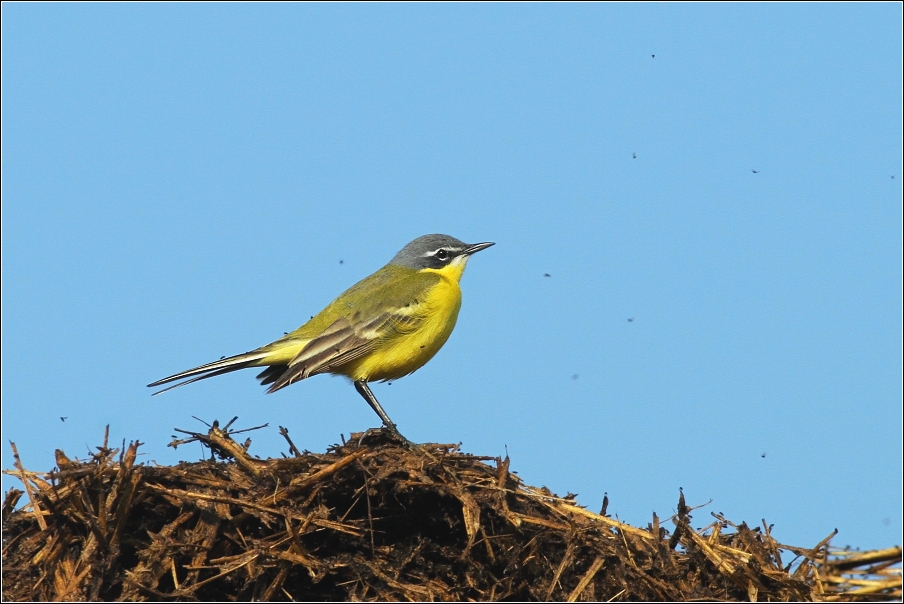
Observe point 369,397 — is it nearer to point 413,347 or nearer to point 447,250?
point 413,347

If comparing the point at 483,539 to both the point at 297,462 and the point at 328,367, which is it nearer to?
the point at 297,462

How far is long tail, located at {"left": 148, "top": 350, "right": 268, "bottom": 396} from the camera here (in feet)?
35.1

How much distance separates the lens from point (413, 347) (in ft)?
37.1

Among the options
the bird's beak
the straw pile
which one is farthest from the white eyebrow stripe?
the straw pile

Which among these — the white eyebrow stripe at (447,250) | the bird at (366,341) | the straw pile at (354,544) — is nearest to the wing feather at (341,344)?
the bird at (366,341)

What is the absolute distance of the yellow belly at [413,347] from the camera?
36.8ft

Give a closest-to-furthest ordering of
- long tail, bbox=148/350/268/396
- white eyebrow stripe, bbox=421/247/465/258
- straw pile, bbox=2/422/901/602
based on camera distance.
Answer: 1. straw pile, bbox=2/422/901/602
2. long tail, bbox=148/350/268/396
3. white eyebrow stripe, bbox=421/247/465/258

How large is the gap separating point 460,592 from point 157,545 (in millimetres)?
2299

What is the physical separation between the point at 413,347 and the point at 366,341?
56 centimetres

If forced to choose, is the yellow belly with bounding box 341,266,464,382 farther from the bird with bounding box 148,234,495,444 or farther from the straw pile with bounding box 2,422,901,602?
the straw pile with bounding box 2,422,901,602

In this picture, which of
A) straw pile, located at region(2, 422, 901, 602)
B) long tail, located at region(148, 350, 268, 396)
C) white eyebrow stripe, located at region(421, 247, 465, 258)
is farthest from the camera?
white eyebrow stripe, located at region(421, 247, 465, 258)

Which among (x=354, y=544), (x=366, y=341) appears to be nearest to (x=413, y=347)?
(x=366, y=341)

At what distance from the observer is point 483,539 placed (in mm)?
7504

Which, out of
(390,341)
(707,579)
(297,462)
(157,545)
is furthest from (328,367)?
(707,579)
